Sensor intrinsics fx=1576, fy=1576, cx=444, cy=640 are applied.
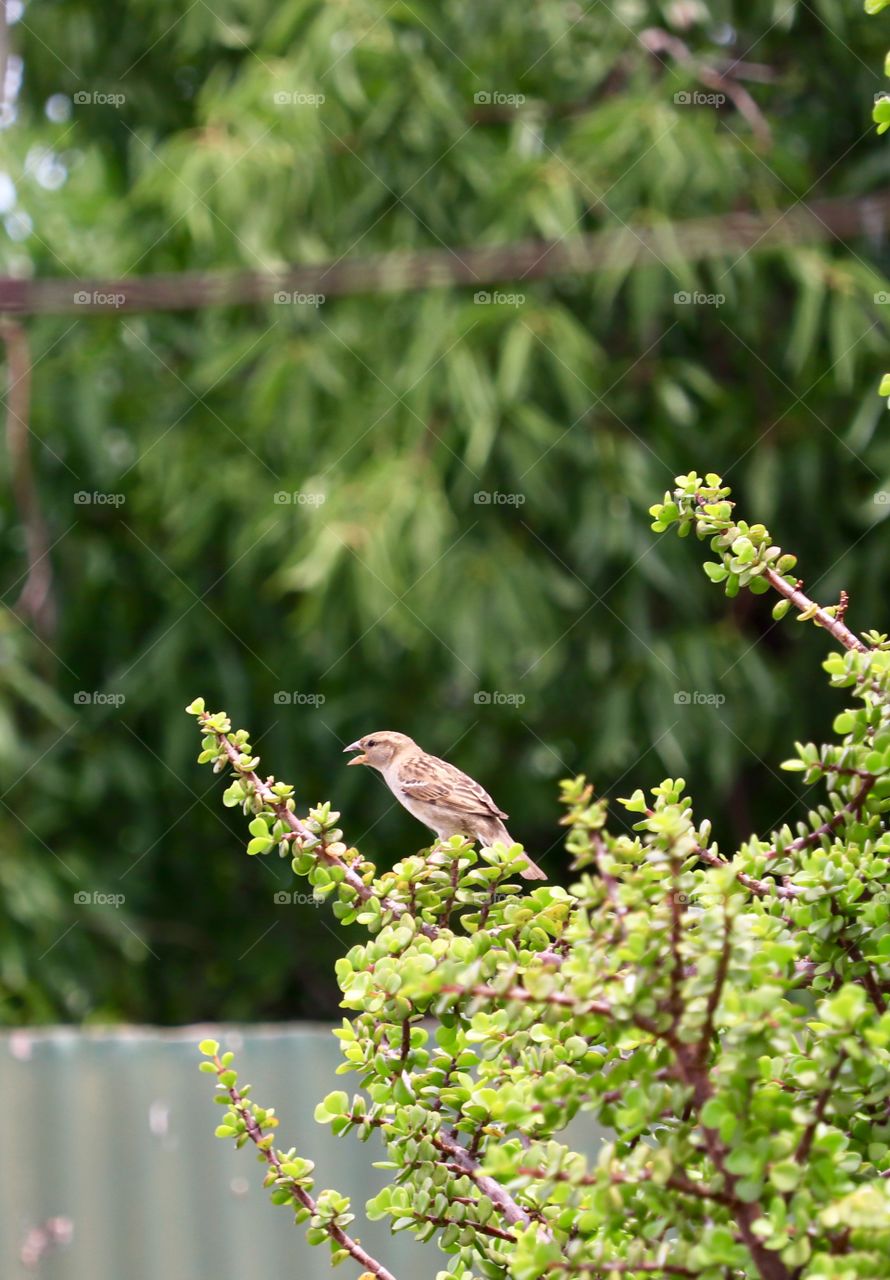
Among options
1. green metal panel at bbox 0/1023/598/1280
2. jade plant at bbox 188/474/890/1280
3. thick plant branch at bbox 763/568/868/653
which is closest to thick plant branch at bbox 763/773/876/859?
jade plant at bbox 188/474/890/1280

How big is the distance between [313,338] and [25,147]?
6.94 feet

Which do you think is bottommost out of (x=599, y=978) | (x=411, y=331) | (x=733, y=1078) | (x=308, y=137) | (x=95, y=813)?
(x=733, y=1078)

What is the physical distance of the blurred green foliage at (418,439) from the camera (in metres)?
6.16

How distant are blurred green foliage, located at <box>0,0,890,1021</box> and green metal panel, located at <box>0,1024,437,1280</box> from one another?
4.38 feet

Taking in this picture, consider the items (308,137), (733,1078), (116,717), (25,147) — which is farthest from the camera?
(25,147)

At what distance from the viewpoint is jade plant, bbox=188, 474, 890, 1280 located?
140 cm

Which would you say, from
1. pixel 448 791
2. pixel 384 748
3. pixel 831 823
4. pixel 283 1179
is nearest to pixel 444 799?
pixel 448 791

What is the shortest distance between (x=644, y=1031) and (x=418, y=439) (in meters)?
4.86

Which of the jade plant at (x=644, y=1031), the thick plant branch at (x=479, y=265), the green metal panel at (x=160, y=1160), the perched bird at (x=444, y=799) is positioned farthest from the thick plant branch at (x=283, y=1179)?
the thick plant branch at (x=479, y=265)

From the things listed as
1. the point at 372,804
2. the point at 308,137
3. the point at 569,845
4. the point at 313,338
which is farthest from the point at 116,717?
the point at 569,845

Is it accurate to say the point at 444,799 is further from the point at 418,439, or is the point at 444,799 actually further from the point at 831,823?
the point at 418,439

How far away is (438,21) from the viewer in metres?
6.55

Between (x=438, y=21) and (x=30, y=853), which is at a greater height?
(x=438, y=21)

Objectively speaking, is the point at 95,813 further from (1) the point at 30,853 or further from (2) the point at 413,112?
(2) the point at 413,112
